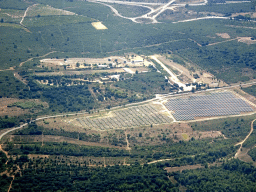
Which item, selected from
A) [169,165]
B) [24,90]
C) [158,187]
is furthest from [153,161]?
[24,90]

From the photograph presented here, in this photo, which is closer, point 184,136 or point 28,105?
point 184,136

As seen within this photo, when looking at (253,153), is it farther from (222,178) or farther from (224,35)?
(224,35)

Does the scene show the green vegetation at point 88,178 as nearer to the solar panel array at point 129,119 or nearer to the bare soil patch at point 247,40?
the solar panel array at point 129,119

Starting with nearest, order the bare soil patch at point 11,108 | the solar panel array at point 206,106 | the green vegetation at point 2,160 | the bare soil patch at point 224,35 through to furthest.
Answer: the green vegetation at point 2,160 → the bare soil patch at point 11,108 → the solar panel array at point 206,106 → the bare soil patch at point 224,35

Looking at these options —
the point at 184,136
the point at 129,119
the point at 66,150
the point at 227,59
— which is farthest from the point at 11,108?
the point at 227,59

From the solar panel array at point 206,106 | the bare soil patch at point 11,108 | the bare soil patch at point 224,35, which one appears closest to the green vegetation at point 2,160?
the bare soil patch at point 11,108

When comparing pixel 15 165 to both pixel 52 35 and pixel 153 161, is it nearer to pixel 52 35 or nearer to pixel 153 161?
pixel 153 161
